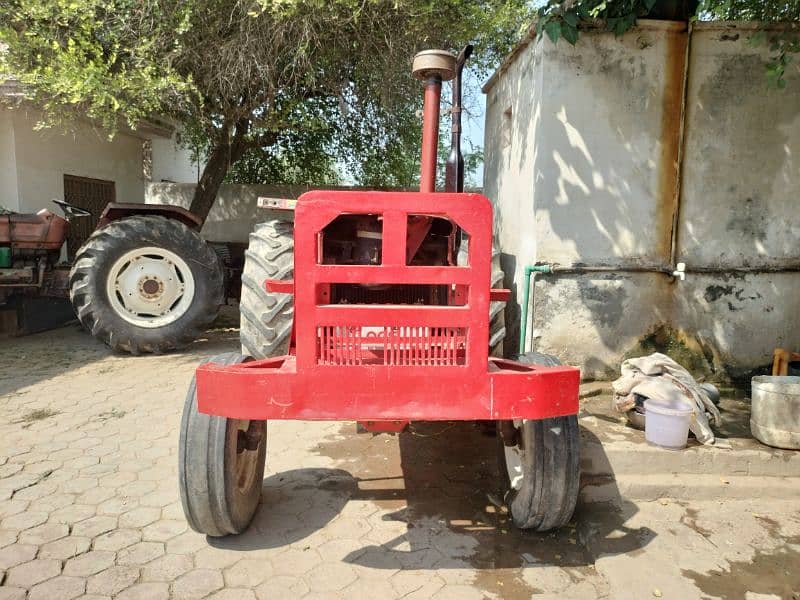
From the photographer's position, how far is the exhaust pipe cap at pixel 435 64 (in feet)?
8.23

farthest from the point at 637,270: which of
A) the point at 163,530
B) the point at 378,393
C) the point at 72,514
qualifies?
the point at 72,514

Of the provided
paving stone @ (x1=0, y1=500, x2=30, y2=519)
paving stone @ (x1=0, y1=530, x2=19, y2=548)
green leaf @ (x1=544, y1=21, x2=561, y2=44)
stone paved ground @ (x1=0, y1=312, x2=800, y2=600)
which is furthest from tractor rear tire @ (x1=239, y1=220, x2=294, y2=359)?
green leaf @ (x1=544, y1=21, x2=561, y2=44)

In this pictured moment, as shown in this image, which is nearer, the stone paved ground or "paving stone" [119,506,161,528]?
the stone paved ground

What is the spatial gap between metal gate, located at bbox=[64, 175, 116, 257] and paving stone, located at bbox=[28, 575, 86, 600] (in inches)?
308

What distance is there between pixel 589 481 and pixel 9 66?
260 inches

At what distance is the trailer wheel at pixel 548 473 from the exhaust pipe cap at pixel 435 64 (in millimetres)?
1613

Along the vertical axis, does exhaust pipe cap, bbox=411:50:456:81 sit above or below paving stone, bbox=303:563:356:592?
above

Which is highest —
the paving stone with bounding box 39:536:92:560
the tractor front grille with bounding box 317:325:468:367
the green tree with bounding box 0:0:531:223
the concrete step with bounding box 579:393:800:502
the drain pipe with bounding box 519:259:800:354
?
the green tree with bounding box 0:0:531:223

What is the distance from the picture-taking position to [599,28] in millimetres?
4316

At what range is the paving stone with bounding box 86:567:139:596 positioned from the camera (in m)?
2.32

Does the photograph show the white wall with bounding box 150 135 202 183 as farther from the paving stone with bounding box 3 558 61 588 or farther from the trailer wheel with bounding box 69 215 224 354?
the paving stone with bounding box 3 558 61 588

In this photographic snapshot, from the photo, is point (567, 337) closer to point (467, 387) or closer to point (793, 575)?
point (793, 575)

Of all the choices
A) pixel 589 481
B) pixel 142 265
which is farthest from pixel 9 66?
pixel 589 481

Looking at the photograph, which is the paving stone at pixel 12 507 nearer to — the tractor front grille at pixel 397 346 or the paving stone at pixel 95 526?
the paving stone at pixel 95 526
